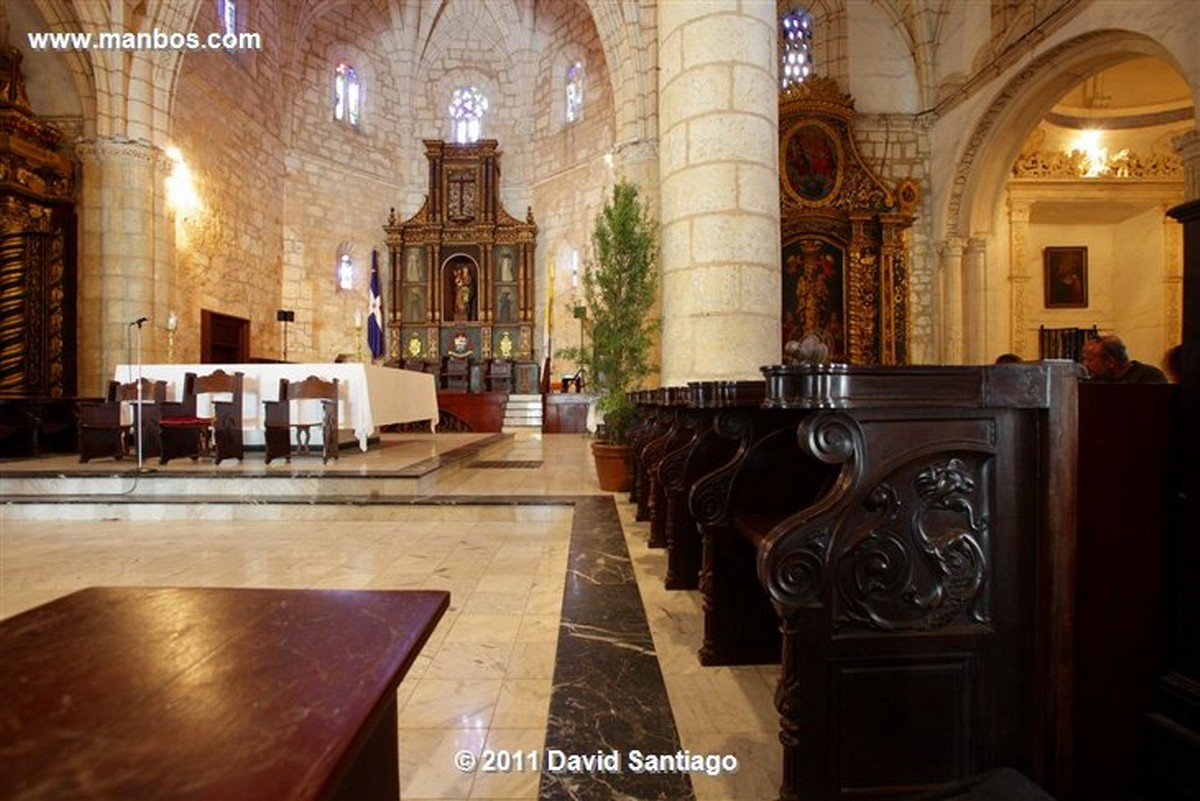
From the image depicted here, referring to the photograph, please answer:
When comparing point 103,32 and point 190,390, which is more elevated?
point 103,32

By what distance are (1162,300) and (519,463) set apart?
12.3m

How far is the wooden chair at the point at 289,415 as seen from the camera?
636 centimetres

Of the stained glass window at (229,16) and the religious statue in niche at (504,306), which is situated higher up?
the stained glass window at (229,16)

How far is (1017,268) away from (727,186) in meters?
10.2

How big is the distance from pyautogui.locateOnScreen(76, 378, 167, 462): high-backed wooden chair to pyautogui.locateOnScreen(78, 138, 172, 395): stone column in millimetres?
2796

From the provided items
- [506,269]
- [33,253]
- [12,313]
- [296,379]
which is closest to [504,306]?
[506,269]

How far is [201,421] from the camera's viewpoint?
6.52 m

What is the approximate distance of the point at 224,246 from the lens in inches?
456

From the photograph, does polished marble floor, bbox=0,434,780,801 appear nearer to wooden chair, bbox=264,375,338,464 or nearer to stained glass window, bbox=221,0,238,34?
wooden chair, bbox=264,375,338,464

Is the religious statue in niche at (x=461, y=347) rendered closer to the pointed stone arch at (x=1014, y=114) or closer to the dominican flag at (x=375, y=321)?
the dominican flag at (x=375, y=321)

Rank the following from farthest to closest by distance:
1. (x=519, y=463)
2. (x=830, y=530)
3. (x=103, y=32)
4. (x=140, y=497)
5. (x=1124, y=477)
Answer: (x=103, y=32)
(x=519, y=463)
(x=140, y=497)
(x=1124, y=477)
(x=830, y=530)

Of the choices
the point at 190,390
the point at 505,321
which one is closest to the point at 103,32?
the point at 190,390

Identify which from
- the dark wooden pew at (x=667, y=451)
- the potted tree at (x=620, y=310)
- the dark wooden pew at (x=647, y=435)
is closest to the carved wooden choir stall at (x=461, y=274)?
the potted tree at (x=620, y=310)

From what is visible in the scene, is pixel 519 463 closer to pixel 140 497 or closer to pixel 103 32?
pixel 140 497
